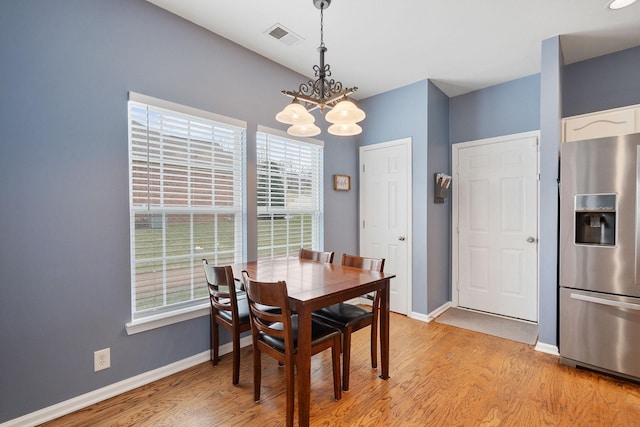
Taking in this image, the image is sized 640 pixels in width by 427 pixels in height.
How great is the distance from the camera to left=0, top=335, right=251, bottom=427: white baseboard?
1.74 m

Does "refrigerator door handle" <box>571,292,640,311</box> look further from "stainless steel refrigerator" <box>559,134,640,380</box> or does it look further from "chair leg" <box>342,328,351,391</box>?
"chair leg" <box>342,328,351,391</box>

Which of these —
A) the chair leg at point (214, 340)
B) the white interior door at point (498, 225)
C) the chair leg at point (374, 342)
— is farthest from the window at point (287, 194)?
the white interior door at point (498, 225)

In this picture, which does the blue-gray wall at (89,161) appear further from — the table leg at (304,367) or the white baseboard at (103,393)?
the table leg at (304,367)

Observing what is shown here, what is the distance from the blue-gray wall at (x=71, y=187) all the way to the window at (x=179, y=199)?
10 centimetres

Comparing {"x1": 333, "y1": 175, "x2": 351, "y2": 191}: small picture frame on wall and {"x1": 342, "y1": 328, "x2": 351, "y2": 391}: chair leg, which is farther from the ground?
{"x1": 333, "y1": 175, "x2": 351, "y2": 191}: small picture frame on wall

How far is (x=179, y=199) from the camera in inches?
93.9

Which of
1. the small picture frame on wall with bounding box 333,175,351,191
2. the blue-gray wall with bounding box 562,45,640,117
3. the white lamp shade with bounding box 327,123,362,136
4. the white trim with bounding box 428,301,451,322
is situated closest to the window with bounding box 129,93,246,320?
the white lamp shade with bounding box 327,123,362,136

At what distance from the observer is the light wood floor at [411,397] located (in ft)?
5.94

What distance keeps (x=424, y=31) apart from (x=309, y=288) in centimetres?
236

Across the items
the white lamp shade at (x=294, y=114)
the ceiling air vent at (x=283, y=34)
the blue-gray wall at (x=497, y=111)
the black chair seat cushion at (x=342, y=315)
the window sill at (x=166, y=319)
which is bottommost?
the window sill at (x=166, y=319)

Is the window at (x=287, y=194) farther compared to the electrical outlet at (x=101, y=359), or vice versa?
the window at (x=287, y=194)

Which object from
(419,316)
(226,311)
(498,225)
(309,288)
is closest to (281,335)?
(309,288)

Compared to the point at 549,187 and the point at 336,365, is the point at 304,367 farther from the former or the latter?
the point at 549,187

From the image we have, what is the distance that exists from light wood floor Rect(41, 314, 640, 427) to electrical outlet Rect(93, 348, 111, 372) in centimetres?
23
